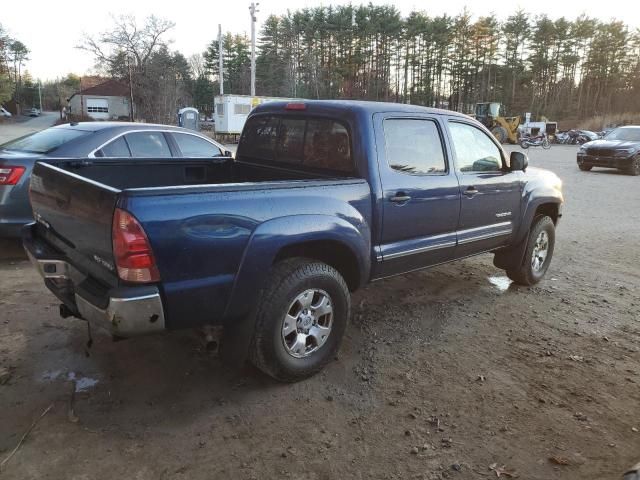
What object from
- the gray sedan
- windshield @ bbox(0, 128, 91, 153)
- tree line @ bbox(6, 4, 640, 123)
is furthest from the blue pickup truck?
tree line @ bbox(6, 4, 640, 123)

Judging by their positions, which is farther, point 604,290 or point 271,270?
point 604,290

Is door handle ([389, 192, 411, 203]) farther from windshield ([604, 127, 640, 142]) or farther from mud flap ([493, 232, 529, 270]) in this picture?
windshield ([604, 127, 640, 142])

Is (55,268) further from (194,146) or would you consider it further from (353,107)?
(194,146)

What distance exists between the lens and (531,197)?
5.35 meters

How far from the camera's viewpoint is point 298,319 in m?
3.39

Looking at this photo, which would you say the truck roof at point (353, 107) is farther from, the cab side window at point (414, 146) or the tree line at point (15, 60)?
the tree line at point (15, 60)

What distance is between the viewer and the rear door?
12.6 feet

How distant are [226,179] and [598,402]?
11.6 ft

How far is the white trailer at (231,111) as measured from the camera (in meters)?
32.6

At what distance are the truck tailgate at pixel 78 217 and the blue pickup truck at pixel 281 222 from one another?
0.01 meters

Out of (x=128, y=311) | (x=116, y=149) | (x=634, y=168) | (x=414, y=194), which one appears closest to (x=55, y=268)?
(x=128, y=311)

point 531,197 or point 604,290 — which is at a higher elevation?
point 531,197

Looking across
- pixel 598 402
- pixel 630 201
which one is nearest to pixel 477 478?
pixel 598 402

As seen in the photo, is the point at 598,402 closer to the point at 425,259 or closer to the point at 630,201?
the point at 425,259
